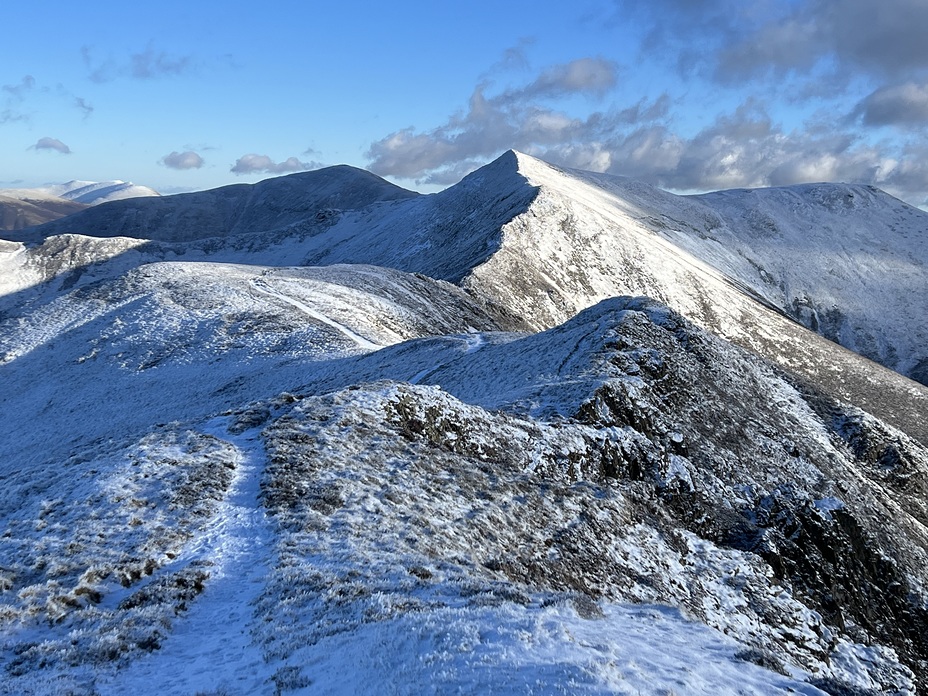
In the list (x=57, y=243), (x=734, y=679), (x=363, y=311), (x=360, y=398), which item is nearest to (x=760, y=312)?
(x=363, y=311)

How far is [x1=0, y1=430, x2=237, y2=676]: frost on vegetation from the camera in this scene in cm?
949

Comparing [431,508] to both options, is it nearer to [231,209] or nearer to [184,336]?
[184,336]

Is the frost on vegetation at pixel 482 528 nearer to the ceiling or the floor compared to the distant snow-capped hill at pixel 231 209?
nearer to the floor

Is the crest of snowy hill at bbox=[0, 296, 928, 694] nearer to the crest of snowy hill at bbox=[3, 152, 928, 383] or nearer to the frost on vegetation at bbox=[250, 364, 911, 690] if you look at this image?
the frost on vegetation at bbox=[250, 364, 911, 690]

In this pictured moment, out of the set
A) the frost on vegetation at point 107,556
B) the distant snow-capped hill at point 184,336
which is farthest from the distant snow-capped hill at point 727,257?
the frost on vegetation at point 107,556

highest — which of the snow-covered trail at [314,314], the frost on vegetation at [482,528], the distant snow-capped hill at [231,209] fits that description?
the distant snow-capped hill at [231,209]

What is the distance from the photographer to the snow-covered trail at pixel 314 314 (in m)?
43.0

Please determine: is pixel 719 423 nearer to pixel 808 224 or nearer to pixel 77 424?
pixel 77 424

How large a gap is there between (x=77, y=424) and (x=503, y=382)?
24.1 meters

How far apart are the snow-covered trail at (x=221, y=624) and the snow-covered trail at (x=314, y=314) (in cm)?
2781

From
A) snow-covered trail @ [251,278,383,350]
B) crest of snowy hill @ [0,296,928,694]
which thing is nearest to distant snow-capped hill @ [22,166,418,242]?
snow-covered trail @ [251,278,383,350]

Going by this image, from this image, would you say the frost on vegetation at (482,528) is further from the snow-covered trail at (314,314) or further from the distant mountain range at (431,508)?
the snow-covered trail at (314,314)

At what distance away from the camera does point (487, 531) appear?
14867 mm

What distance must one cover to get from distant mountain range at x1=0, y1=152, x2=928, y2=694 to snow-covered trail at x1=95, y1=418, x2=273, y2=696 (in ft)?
0.16
